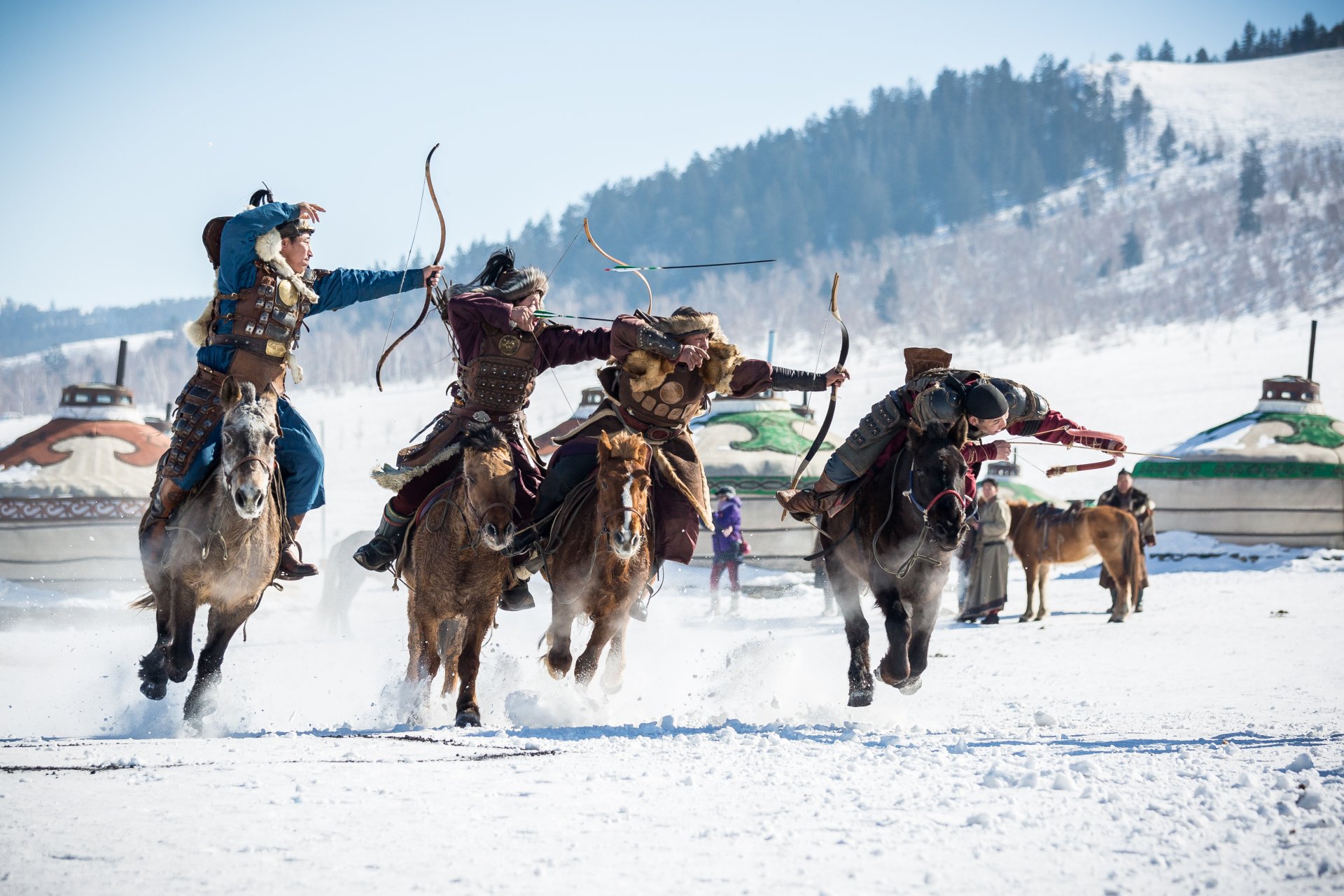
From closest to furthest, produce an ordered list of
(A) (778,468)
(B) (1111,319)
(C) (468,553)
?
(C) (468,553) → (A) (778,468) → (B) (1111,319)

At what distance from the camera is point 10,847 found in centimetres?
379

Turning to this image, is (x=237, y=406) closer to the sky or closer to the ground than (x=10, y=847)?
closer to the sky

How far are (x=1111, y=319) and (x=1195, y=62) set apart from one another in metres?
106

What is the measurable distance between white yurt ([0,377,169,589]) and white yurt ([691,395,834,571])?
8.36m

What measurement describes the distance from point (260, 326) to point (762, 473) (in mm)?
14372

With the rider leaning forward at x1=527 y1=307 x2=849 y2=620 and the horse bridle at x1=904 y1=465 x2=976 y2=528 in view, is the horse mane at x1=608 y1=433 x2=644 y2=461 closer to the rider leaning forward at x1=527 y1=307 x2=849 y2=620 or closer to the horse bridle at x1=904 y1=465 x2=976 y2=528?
the rider leaning forward at x1=527 y1=307 x2=849 y2=620

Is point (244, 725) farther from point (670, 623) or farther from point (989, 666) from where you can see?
point (670, 623)

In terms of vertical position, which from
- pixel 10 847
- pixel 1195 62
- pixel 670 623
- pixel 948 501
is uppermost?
pixel 1195 62

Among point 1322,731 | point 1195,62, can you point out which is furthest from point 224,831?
point 1195,62

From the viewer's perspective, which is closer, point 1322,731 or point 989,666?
point 1322,731

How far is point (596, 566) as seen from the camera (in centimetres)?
702

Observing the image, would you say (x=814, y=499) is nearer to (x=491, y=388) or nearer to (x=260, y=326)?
(x=491, y=388)

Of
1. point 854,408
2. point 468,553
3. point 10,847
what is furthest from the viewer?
point 854,408

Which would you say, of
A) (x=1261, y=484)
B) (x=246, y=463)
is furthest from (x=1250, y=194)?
(x=246, y=463)
